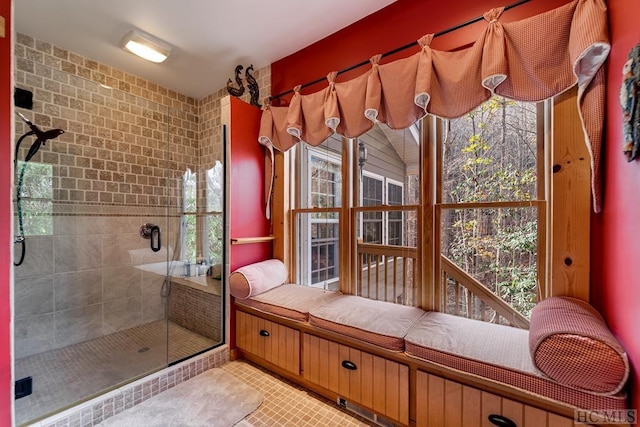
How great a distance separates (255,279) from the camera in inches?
83.3

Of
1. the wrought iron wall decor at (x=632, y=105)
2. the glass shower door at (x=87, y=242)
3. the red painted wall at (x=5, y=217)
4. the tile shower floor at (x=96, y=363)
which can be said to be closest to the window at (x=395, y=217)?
the wrought iron wall decor at (x=632, y=105)

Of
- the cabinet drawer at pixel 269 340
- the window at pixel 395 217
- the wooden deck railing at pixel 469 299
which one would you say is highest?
the window at pixel 395 217

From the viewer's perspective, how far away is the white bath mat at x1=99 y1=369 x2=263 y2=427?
4.99 feet

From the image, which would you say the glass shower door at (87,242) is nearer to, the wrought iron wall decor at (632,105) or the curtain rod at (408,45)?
the curtain rod at (408,45)

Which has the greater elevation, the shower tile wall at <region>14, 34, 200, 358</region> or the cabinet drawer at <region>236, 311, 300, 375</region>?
the shower tile wall at <region>14, 34, 200, 358</region>

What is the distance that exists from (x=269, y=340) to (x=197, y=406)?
58cm

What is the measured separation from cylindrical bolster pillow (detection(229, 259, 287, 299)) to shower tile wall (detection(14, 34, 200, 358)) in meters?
1.10

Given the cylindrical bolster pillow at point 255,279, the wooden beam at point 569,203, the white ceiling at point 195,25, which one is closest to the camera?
the wooden beam at point 569,203

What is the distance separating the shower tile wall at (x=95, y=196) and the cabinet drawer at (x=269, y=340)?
115 centimetres

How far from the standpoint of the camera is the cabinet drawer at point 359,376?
139 centimetres

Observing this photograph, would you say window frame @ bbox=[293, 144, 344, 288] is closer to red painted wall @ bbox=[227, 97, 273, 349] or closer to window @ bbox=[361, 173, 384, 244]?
red painted wall @ bbox=[227, 97, 273, 349]

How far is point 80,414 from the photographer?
1.47 meters

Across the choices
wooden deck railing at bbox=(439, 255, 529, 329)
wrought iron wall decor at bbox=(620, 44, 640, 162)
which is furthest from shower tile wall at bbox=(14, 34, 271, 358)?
wrought iron wall decor at bbox=(620, 44, 640, 162)

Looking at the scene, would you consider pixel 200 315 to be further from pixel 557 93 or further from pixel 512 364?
pixel 557 93
